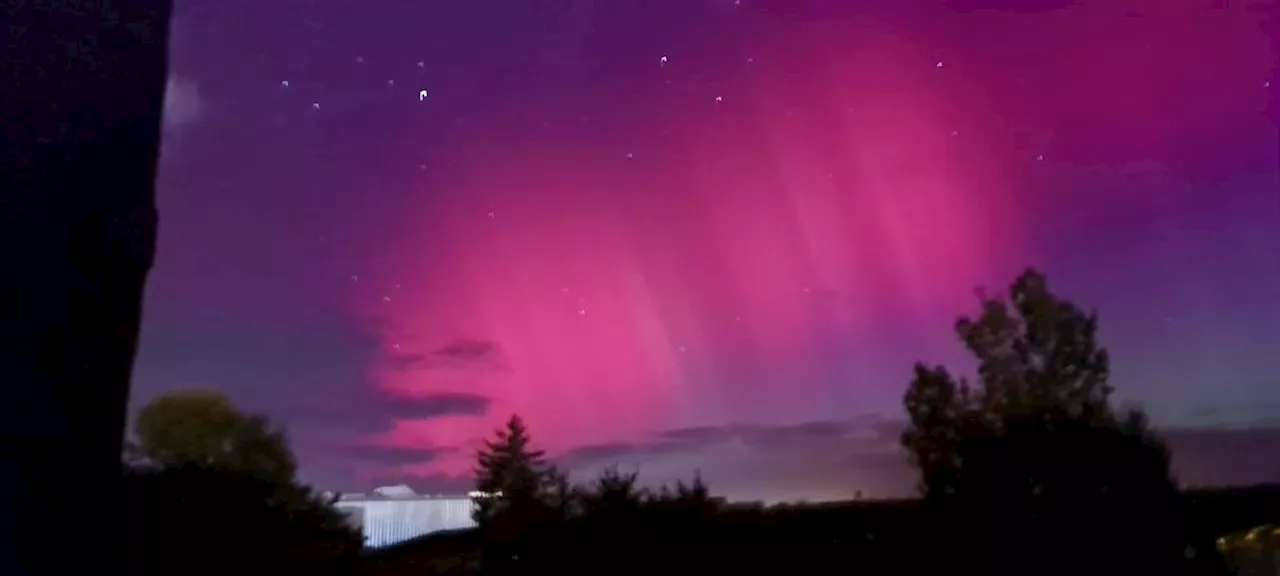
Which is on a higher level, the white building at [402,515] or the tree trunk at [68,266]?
the tree trunk at [68,266]

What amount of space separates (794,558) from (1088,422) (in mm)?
1674

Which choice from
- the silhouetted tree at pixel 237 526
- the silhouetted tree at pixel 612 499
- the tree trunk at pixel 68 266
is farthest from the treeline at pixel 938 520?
the tree trunk at pixel 68 266

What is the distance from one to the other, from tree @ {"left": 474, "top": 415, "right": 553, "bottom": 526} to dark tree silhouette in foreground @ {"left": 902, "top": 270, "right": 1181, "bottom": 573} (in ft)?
6.54

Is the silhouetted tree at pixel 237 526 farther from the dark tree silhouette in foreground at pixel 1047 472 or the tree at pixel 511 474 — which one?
the dark tree silhouette in foreground at pixel 1047 472

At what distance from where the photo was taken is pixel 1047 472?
5395 millimetres

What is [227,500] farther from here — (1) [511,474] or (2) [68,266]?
(2) [68,266]

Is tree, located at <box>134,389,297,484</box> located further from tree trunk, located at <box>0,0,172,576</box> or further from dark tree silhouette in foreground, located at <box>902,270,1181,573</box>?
dark tree silhouette in foreground, located at <box>902,270,1181,573</box>

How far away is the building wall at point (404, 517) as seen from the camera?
213 inches

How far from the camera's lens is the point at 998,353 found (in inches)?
262

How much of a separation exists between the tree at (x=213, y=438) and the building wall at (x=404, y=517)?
0.39 m

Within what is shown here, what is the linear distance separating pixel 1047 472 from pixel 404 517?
313 centimetres

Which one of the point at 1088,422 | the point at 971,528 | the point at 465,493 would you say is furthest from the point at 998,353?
the point at 465,493

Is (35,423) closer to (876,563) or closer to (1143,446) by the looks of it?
(876,563)

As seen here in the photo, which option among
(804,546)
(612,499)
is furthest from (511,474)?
(804,546)
